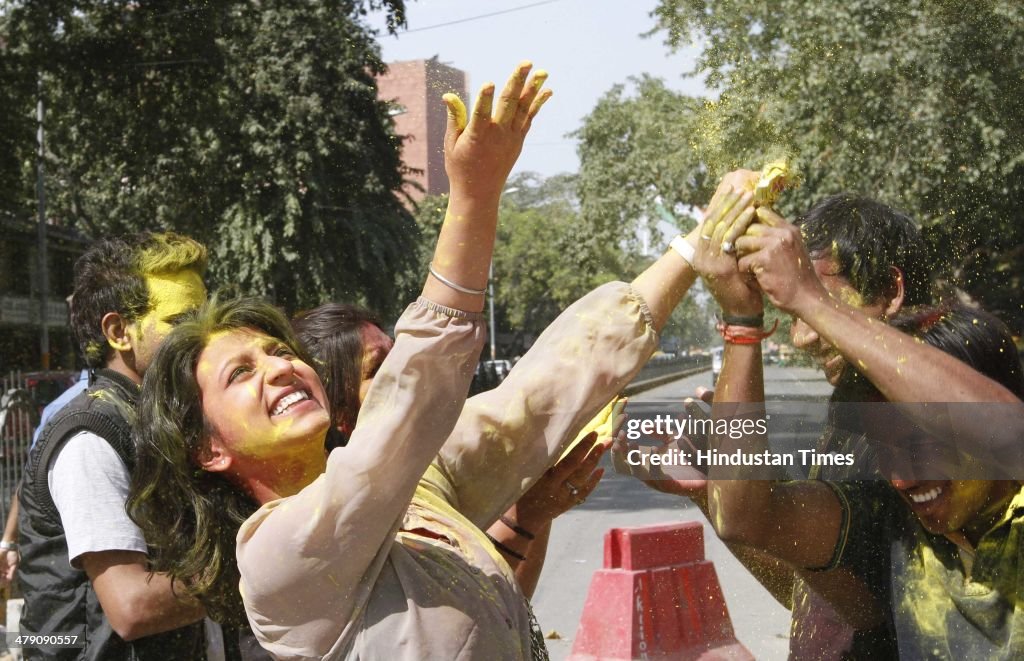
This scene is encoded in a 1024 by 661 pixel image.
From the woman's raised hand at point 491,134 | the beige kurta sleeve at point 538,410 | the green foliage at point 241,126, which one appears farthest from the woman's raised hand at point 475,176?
the green foliage at point 241,126

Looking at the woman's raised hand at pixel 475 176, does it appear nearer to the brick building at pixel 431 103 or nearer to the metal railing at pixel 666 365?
the brick building at pixel 431 103

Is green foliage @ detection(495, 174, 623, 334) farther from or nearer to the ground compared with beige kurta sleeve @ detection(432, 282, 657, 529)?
farther from the ground

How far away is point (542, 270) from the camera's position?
13.3 ft

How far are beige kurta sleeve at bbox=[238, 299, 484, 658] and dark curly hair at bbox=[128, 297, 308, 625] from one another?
41 cm

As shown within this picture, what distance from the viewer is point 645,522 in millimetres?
6883

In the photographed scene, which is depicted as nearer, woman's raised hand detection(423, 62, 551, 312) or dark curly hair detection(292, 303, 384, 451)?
woman's raised hand detection(423, 62, 551, 312)

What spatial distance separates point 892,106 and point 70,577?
178 cm

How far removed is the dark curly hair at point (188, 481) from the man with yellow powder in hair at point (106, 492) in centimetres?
30

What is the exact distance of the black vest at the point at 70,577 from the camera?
2.01 m

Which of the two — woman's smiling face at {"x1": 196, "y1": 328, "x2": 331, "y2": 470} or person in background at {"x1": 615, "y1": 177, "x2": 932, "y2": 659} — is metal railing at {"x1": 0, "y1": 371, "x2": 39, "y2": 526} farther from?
person in background at {"x1": 615, "y1": 177, "x2": 932, "y2": 659}

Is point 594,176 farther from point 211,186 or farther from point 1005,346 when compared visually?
point 211,186

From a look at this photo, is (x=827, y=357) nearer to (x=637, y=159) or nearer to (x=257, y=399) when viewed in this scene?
(x=637, y=159)

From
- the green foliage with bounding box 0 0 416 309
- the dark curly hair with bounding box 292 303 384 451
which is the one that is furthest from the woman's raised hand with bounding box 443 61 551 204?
the green foliage with bounding box 0 0 416 309

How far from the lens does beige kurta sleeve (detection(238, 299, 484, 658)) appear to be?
1.13 m
